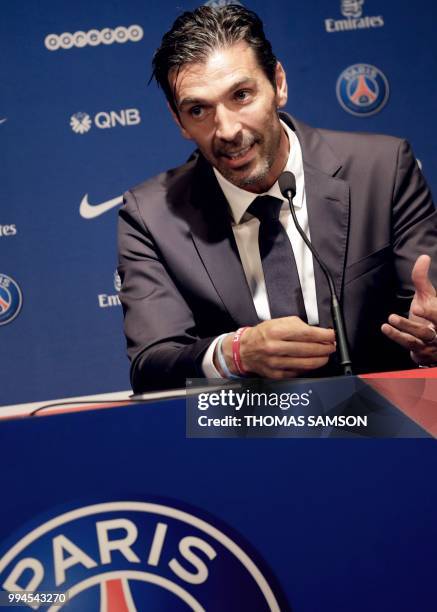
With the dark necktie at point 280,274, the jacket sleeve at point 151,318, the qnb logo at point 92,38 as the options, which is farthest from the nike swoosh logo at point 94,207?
the dark necktie at point 280,274

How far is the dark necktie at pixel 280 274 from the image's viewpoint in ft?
5.35

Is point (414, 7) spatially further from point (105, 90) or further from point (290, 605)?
point (290, 605)

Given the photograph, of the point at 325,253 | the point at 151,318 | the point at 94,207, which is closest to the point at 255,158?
the point at 325,253

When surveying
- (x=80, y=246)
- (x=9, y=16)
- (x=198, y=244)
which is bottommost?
(x=198, y=244)

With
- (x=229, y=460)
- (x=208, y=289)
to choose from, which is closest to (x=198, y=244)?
(x=208, y=289)

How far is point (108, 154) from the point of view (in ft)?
9.02

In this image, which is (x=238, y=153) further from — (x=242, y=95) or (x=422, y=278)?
(x=422, y=278)

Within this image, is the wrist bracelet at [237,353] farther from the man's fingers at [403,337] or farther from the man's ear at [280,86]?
the man's ear at [280,86]

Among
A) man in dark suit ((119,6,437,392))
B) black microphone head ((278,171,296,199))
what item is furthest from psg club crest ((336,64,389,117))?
black microphone head ((278,171,296,199))

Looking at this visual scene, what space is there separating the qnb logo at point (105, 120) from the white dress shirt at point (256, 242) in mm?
1098

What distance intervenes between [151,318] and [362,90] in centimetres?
150

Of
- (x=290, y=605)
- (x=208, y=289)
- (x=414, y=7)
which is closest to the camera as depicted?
(x=290, y=605)

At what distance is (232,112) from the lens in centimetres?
165

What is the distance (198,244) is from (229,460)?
0.88 meters
